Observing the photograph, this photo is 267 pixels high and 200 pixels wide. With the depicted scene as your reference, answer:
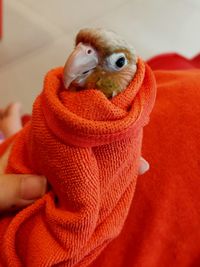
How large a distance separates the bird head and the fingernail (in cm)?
12

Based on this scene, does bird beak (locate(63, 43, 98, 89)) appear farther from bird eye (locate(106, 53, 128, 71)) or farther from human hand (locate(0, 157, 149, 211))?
human hand (locate(0, 157, 149, 211))

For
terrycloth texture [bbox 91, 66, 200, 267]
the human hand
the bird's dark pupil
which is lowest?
terrycloth texture [bbox 91, 66, 200, 267]

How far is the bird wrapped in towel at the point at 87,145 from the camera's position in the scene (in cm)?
39

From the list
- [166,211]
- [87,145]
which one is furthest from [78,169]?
[166,211]

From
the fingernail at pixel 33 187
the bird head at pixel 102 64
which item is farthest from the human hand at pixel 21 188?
the bird head at pixel 102 64

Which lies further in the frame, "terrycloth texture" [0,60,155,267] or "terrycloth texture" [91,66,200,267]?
"terrycloth texture" [91,66,200,267]

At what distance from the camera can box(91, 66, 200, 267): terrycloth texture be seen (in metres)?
0.54

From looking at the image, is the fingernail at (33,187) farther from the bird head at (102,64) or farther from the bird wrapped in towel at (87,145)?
the bird head at (102,64)

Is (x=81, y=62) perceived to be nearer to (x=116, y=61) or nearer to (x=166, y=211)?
(x=116, y=61)

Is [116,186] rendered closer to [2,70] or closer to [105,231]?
[105,231]

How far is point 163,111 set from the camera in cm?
58

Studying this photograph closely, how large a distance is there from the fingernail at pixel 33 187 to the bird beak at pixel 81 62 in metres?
0.13

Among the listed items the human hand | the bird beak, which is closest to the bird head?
the bird beak

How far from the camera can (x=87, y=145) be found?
393 millimetres
